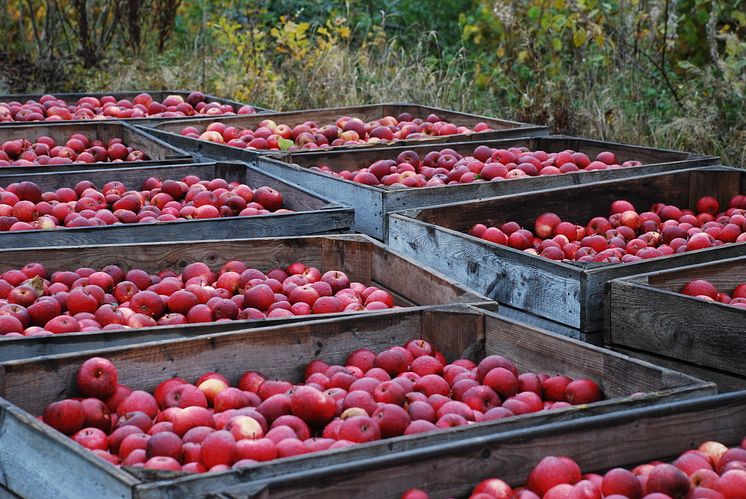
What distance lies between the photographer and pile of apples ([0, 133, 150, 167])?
236 inches

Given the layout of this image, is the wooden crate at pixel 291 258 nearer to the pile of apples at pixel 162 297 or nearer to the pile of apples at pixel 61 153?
the pile of apples at pixel 162 297

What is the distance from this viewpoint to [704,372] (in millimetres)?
3471

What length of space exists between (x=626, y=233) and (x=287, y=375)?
→ 223cm

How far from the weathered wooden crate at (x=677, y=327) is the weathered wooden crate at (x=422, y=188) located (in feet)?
5.02

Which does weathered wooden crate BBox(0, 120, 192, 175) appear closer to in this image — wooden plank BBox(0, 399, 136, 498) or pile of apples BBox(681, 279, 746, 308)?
pile of apples BBox(681, 279, 746, 308)

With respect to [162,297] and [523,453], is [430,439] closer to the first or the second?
[523,453]

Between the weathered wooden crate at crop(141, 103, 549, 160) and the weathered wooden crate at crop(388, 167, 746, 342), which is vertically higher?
the weathered wooden crate at crop(141, 103, 549, 160)

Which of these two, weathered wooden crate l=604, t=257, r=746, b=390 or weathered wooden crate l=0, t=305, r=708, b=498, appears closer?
weathered wooden crate l=0, t=305, r=708, b=498

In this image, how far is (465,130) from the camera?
23.1 feet

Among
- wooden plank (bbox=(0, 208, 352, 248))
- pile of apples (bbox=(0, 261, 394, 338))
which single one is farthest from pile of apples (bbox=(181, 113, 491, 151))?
pile of apples (bbox=(0, 261, 394, 338))

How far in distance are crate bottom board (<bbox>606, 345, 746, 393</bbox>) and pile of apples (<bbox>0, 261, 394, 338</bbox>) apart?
948 millimetres

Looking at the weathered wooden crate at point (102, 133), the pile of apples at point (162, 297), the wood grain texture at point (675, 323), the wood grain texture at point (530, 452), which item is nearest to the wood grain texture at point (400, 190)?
the weathered wooden crate at point (102, 133)

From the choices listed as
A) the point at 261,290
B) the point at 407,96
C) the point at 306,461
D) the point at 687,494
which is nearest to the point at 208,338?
the point at 261,290

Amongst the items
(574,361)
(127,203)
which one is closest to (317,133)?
(127,203)
